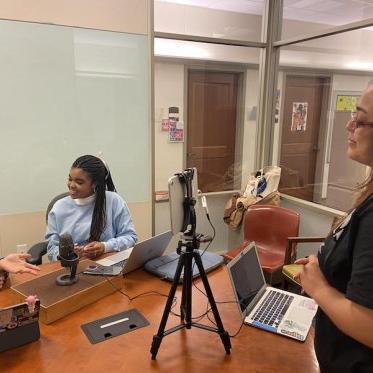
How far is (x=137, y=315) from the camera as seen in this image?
150cm

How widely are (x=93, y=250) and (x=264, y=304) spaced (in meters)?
0.98

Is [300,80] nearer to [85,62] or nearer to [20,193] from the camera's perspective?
[85,62]

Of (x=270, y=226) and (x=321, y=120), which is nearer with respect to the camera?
(x=270, y=226)

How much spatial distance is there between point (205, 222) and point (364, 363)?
9.95ft

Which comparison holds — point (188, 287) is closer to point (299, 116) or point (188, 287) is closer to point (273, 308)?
point (273, 308)

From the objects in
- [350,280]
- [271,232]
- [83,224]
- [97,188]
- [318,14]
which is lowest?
[271,232]

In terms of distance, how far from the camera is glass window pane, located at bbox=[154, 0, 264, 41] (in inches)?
133

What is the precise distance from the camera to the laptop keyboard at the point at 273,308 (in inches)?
57.4

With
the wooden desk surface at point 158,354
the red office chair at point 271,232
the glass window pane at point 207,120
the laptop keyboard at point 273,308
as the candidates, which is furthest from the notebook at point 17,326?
the glass window pane at point 207,120

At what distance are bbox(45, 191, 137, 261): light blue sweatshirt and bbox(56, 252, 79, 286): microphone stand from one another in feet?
1.88

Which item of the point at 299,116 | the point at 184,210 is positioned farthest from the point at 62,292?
the point at 299,116

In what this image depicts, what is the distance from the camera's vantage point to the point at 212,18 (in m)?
3.65

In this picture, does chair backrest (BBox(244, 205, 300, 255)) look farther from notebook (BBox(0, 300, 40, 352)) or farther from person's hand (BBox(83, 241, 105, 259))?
notebook (BBox(0, 300, 40, 352))

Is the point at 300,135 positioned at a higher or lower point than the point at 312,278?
higher
